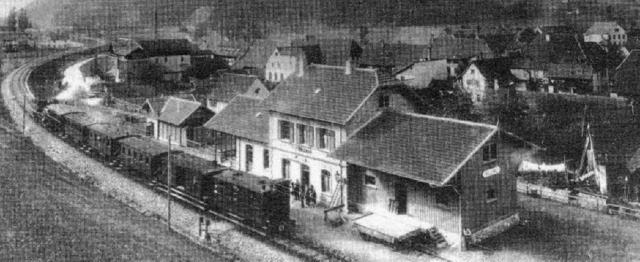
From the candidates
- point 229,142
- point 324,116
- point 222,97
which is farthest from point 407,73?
point 324,116

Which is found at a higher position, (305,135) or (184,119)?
(305,135)

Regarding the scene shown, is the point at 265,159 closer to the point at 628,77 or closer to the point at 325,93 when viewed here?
the point at 325,93

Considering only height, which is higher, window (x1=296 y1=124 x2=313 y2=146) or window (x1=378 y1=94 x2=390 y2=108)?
window (x1=378 y1=94 x2=390 y2=108)

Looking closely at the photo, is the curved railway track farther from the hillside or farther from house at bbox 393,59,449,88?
the hillside

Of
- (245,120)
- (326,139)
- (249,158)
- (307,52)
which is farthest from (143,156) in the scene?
(307,52)

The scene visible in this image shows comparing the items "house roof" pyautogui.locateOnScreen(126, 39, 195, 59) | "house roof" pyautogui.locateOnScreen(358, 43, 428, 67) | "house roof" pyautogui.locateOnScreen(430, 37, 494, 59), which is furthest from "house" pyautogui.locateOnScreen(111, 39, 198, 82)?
"house roof" pyautogui.locateOnScreen(430, 37, 494, 59)

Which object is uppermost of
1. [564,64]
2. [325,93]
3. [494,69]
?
[564,64]

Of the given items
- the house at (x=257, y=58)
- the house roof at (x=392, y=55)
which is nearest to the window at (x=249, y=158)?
the house roof at (x=392, y=55)
